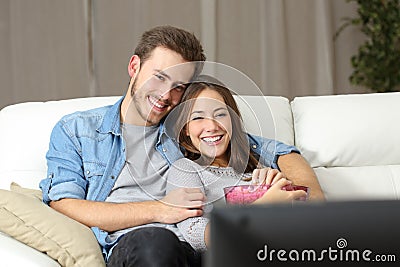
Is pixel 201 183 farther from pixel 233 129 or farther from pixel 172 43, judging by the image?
pixel 172 43

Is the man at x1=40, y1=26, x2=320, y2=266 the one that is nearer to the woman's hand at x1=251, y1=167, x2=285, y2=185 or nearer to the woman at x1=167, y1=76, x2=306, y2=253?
the woman at x1=167, y1=76, x2=306, y2=253

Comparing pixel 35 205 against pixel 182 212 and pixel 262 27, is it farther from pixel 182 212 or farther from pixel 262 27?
pixel 262 27

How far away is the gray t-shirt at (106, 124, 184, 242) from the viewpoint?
1777 millimetres

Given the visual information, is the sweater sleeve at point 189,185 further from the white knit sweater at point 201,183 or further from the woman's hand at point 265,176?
the woman's hand at point 265,176

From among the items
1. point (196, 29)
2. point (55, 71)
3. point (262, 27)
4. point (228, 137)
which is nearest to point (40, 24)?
point (55, 71)

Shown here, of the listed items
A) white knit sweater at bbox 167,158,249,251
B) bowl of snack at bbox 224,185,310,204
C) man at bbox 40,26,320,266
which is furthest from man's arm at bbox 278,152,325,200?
bowl of snack at bbox 224,185,310,204

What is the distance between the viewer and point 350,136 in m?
2.16

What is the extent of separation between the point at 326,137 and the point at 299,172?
328 mm

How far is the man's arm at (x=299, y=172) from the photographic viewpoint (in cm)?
182

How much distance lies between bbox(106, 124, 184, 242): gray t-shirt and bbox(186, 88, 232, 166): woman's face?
21 centimetres

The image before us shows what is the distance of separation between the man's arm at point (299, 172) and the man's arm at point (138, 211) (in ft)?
1.09

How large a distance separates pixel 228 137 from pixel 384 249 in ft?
3.41

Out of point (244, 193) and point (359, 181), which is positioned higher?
point (244, 193)

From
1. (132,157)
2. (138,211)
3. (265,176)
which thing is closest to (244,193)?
(265,176)
